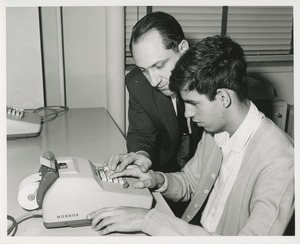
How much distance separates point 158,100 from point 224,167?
0.51 metres

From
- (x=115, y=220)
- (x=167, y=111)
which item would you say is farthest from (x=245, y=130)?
(x=167, y=111)

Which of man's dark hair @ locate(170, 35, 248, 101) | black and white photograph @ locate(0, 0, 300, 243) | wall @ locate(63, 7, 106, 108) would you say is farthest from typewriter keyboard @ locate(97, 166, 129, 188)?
wall @ locate(63, 7, 106, 108)

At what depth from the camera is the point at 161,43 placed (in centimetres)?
121

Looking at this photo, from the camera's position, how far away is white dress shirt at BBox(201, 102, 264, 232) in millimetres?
944

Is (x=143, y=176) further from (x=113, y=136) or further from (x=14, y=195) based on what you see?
(x=113, y=136)

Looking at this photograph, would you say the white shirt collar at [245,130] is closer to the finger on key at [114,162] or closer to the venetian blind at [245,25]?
the finger on key at [114,162]

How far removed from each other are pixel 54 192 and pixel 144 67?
0.61m

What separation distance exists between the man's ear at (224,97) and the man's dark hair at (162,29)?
35 cm

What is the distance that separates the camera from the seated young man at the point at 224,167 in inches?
30.8

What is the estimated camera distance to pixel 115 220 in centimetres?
75

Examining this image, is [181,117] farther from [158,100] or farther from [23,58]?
[23,58]

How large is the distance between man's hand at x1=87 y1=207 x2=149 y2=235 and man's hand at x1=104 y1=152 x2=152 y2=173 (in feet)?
0.52

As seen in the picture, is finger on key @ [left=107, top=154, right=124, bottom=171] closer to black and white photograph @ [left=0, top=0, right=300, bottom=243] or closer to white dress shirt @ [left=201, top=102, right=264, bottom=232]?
black and white photograph @ [left=0, top=0, right=300, bottom=243]

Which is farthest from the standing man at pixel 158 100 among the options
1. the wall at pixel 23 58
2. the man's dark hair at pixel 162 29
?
the wall at pixel 23 58
